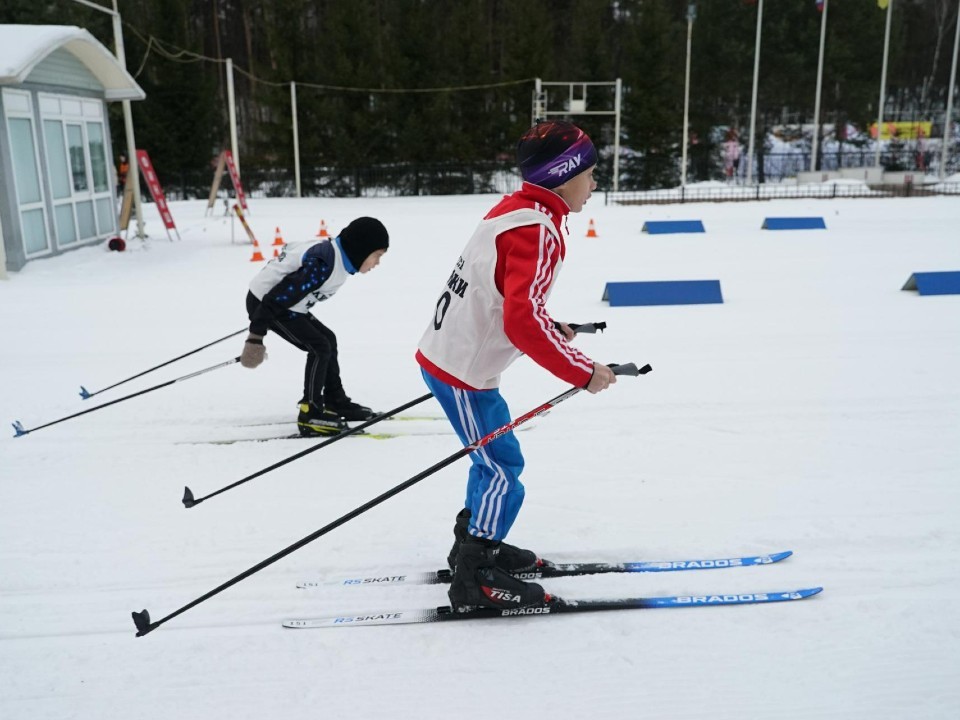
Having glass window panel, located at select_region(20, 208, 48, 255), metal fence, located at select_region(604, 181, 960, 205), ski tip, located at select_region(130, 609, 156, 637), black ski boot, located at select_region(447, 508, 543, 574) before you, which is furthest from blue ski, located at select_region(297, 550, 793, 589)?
metal fence, located at select_region(604, 181, 960, 205)

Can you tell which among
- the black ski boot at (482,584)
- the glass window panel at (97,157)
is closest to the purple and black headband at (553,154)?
the black ski boot at (482,584)

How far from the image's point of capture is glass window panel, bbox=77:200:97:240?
14102mm

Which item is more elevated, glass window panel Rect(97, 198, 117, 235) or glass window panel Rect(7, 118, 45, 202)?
glass window panel Rect(7, 118, 45, 202)

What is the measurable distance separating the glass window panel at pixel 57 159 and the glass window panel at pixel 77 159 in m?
0.26

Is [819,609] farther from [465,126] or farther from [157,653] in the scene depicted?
[465,126]

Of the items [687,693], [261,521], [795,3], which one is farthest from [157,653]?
[795,3]

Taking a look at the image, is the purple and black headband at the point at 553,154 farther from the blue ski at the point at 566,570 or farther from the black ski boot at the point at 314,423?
the black ski boot at the point at 314,423

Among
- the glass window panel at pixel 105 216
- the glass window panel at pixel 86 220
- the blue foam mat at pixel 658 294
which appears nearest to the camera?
the blue foam mat at pixel 658 294

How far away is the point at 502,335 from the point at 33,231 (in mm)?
12006

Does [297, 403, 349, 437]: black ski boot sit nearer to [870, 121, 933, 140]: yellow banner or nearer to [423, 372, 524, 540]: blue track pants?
[423, 372, 524, 540]: blue track pants

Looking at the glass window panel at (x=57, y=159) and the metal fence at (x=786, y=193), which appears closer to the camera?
the glass window panel at (x=57, y=159)

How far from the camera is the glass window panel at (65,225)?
43.5 feet

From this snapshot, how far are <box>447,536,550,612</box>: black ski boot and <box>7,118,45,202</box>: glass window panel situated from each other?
11.6m

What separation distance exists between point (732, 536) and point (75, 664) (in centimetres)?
279
